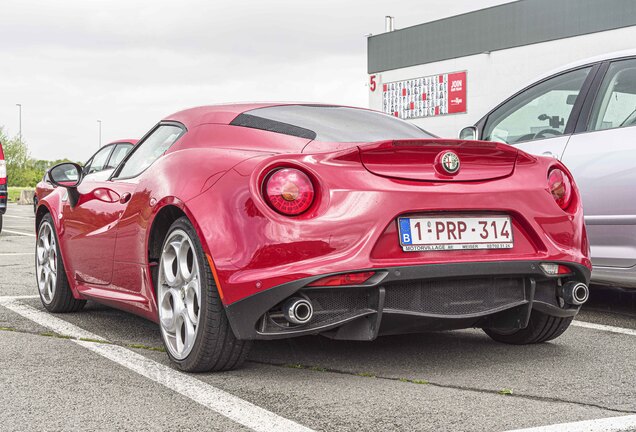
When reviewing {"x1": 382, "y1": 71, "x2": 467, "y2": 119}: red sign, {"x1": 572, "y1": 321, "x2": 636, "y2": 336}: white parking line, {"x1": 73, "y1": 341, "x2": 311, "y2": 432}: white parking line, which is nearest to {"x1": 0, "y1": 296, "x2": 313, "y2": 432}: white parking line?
{"x1": 73, "y1": 341, "x2": 311, "y2": 432}: white parking line

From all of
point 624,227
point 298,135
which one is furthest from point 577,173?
point 298,135

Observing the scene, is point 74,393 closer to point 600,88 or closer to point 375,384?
point 375,384

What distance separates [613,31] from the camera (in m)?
32.9

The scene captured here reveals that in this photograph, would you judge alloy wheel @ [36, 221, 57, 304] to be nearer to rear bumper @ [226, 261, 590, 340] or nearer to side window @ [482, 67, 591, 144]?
rear bumper @ [226, 261, 590, 340]

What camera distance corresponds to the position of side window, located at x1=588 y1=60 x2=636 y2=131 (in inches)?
213

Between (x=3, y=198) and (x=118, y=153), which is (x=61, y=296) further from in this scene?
(x=3, y=198)

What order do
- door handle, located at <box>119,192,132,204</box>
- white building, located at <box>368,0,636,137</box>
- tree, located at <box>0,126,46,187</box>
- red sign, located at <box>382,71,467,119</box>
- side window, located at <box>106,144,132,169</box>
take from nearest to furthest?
door handle, located at <box>119,192,132,204</box> → side window, located at <box>106,144,132,169</box> → white building, located at <box>368,0,636,137</box> → red sign, located at <box>382,71,467,119</box> → tree, located at <box>0,126,46,187</box>

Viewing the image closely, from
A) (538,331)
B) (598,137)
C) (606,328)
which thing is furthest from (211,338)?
(598,137)

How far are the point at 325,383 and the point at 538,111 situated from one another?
3282mm

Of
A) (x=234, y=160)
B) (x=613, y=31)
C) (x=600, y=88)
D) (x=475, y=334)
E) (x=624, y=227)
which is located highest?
(x=613, y=31)

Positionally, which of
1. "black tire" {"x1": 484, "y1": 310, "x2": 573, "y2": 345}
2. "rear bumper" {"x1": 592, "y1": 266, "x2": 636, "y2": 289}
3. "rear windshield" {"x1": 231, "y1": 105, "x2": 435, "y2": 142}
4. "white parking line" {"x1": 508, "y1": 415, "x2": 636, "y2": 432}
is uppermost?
"rear windshield" {"x1": 231, "y1": 105, "x2": 435, "y2": 142}

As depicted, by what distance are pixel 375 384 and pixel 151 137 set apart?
2067mm

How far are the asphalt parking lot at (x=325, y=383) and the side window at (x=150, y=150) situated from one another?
3.02ft

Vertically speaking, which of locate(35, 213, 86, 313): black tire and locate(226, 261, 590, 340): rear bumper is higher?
locate(226, 261, 590, 340): rear bumper
